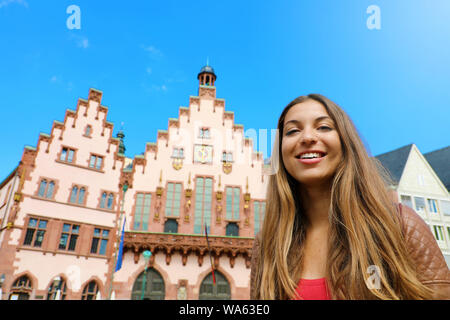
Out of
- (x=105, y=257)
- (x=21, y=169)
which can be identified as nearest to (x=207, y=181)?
(x=105, y=257)

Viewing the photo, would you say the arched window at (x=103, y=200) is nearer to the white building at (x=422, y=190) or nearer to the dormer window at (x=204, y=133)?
the dormer window at (x=204, y=133)

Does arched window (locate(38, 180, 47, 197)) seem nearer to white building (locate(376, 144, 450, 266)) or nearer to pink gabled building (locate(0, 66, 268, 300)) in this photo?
pink gabled building (locate(0, 66, 268, 300))

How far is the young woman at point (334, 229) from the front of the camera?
1.37 m

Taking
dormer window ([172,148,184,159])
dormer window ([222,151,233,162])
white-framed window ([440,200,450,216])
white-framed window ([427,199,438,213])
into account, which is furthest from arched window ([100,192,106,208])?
white-framed window ([440,200,450,216])

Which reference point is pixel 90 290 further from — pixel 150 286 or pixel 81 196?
pixel 81 196

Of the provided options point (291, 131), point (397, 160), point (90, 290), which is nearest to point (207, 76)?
point (397, 160)

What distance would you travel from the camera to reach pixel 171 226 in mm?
23562

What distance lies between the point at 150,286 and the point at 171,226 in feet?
14.6

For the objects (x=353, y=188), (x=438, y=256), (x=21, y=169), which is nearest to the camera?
(x=438, y=256)

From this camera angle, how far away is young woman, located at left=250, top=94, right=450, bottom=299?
1.37 metres

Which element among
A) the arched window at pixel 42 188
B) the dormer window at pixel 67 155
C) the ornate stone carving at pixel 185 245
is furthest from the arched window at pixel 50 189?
the ornate stone carving at pixel 185 245

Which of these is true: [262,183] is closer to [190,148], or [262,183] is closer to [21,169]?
[190,148]

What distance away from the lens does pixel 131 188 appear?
2444 centimetres
